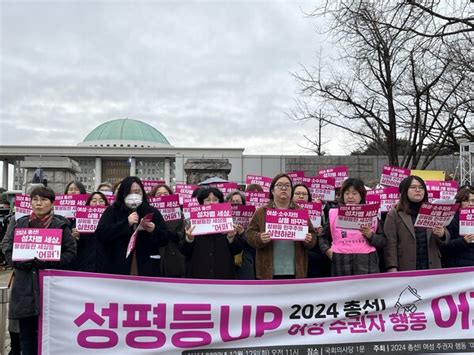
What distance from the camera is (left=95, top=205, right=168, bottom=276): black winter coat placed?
454 cm

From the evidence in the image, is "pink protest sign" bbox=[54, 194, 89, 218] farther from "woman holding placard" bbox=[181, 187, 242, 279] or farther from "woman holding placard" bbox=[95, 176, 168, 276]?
"woman holding placard" bbox=[181, 187, 242, 279]

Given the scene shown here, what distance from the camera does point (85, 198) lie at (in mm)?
6258

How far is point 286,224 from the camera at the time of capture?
4445 millimetres

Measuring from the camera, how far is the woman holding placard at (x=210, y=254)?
15.3 ft

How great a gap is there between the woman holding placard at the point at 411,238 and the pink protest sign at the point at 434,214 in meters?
0.07

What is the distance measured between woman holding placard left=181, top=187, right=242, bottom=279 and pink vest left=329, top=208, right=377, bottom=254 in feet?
3.23

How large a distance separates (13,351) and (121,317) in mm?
2022

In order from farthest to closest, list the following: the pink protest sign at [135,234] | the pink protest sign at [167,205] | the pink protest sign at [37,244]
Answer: the pink protest sign at [167,205], the pink protest sign at [135,234], the pink protest sign at [37,244]

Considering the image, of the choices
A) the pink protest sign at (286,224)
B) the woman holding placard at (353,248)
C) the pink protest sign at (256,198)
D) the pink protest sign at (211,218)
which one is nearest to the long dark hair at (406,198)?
the woman holding placard at (353,248)

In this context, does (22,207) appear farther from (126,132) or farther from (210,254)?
(126,132)

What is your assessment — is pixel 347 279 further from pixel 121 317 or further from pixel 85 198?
pixel 85 198

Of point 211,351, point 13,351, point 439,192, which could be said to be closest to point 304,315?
point 211,351

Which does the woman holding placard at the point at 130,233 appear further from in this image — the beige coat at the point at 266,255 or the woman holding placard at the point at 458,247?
the woman holding placard at the point at 458,247

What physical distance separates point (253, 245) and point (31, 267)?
2026 mm
